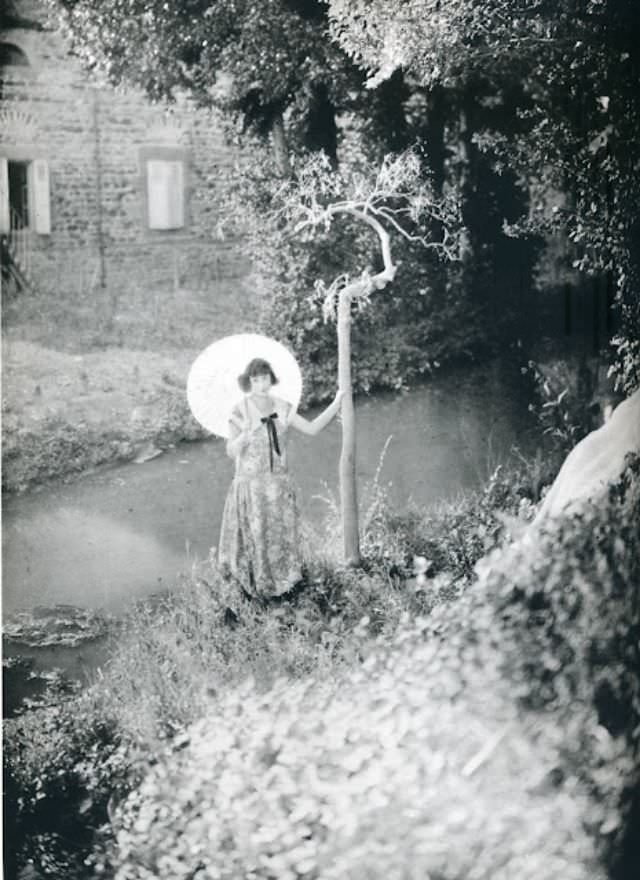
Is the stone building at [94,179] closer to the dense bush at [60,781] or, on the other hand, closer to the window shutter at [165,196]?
the window shutter at [165,196]

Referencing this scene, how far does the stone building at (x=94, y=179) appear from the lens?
2.35 m

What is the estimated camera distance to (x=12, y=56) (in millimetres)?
2342

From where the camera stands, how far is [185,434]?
97.9 inches

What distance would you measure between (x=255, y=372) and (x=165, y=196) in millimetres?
517

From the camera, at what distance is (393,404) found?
256 centimetres

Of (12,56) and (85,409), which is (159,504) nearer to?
(85,409)

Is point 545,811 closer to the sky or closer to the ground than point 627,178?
closer to the ground

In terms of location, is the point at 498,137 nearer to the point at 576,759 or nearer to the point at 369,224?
the point at 369,224

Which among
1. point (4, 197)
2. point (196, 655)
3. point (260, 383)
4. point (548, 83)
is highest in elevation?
point (548, 83)

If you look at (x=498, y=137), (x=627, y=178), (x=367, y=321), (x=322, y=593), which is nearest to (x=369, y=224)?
(x=367, y=321)

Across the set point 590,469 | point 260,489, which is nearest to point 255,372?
point 260,489

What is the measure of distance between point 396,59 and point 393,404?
2.97 feet

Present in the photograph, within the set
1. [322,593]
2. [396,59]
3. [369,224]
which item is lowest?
[322,593]

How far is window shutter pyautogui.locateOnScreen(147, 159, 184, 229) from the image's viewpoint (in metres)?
2.43
